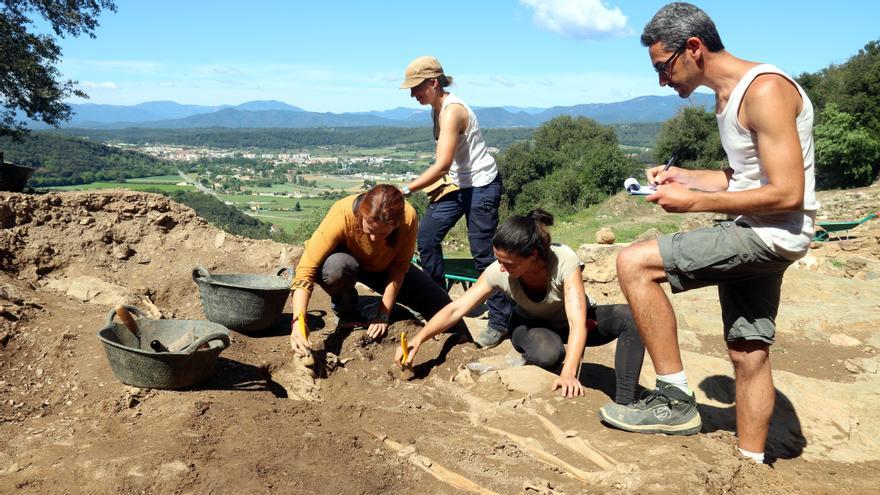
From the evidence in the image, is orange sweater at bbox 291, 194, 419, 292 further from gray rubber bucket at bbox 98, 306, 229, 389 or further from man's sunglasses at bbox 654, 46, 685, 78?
man's sunglasses at bbox 654, 46, 685, 78

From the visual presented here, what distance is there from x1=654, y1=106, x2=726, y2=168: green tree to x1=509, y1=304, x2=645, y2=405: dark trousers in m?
37.4

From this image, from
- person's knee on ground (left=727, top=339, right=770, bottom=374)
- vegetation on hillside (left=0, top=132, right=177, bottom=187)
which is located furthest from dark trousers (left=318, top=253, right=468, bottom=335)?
vegetation on hillside (left=0, top=132, right=177, bottom=187)

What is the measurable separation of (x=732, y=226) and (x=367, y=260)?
96.2 inches

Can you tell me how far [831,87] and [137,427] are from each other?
1527 inches

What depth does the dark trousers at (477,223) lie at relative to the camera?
4.63m

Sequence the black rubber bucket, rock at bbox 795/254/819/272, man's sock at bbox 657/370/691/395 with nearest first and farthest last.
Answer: man's sock at bbox 657/370/691/395, the black rubber bucket, rock at bbox 795/254/819/272

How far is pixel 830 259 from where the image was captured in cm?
899

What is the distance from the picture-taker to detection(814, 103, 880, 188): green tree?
2462cm

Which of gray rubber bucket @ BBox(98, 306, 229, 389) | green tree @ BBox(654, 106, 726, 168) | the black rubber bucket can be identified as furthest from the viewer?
green tree @ BBox(654, 106, 726, 168)

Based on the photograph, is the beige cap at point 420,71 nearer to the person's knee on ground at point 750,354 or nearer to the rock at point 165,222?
the person's knee on ground at point 750,354

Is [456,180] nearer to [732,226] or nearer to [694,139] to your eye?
[732,226]

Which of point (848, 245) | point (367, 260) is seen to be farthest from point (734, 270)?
point (848, 245)

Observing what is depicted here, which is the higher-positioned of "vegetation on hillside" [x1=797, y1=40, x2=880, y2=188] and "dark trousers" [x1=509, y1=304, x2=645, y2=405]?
"vegetation on hillside" [x1=797, y1=40, x2=880, y2=188]

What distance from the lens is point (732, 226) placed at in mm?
2564
